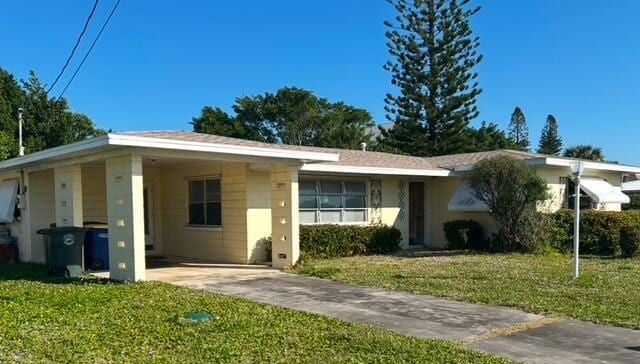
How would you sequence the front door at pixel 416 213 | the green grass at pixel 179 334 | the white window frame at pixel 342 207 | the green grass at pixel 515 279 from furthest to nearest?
the front door at pixel 416 213, the white window frame at pixel 342 207, the green grass at pixel 515 279, the green grass at pixel 179 334

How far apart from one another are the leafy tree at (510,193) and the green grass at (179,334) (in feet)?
32.3

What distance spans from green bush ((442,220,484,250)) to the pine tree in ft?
115

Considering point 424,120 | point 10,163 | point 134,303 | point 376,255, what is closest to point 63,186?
point 10,163

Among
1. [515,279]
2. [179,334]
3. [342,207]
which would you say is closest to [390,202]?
[342,207]

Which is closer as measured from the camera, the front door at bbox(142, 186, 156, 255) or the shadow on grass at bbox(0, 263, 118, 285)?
the shadow on grass at bbox(0, 263, 118, 285)

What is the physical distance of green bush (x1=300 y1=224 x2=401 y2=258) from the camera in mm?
14836

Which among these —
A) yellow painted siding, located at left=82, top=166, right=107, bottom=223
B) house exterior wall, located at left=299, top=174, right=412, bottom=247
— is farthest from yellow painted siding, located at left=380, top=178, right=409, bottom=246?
yellow painted siding, located at left=82, top=166, right=107, bottom=223


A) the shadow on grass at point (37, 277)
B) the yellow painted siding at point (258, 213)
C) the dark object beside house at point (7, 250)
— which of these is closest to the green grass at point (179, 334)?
the shadow on grass at point (37, 277)

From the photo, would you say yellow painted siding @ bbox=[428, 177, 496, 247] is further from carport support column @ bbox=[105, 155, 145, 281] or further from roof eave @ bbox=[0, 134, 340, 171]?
carport support column @ bbox=[105, 155, 145, 281]

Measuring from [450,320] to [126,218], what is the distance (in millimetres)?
6263

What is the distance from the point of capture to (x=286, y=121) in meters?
41.0

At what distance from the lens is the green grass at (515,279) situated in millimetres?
8062

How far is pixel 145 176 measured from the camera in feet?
53.9

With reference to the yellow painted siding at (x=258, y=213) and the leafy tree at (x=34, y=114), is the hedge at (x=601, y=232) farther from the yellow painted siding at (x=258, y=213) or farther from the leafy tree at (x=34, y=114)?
the leafy tree at (x=34, y=114)
